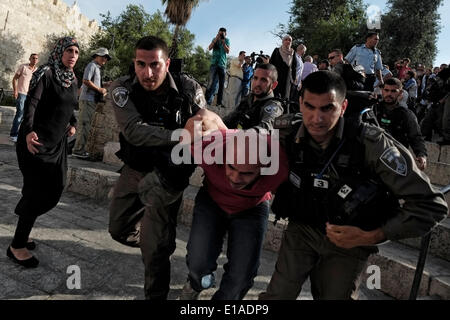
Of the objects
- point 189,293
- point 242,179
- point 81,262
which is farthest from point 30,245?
point 242,179

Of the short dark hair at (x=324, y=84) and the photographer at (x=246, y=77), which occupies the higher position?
the photographer at (x=246, y=77)

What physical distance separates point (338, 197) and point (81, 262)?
239 cm

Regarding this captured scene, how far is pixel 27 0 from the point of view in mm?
20344

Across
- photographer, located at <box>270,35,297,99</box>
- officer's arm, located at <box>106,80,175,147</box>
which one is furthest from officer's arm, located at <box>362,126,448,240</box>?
photographer, located at <box>270,35,297,99</box>

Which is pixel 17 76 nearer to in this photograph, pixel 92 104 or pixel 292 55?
pixel 92 104

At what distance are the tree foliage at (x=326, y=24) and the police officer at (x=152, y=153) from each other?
27600 mm

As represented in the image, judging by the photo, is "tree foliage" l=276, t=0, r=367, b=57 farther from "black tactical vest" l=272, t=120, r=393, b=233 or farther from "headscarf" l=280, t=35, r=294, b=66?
"black tactical vest" l=272, t=120, r=393, b=233

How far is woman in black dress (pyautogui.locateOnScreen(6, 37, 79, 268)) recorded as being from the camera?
2719 mm

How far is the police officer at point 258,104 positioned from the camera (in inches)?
129

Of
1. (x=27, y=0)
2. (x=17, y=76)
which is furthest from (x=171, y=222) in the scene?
(x=27, y=0)

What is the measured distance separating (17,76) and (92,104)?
347cm

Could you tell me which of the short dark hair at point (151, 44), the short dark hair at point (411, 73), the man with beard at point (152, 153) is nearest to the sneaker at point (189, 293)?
the man with beard at point (152, 153)

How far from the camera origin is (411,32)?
25.8m

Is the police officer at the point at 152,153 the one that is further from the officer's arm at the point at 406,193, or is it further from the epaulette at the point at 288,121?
the officer's arm at the point at 406,193
